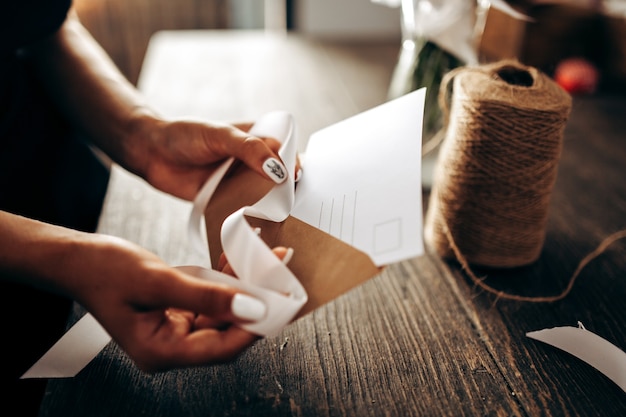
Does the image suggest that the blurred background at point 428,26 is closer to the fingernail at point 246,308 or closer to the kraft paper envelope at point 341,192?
the kraft paper envelope at point 341,192

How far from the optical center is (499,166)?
462 millimetres

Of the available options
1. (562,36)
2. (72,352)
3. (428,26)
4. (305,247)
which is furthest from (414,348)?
(562,36)

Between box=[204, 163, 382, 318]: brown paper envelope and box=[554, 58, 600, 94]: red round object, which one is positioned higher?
box=[204, 163, 382, 318]: brown paper envelope

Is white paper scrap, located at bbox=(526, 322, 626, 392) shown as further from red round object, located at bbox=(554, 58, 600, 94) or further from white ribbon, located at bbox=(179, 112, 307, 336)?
red round object, located at bbox=(554, 58, 600, 94)

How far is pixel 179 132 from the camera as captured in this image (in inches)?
21.0

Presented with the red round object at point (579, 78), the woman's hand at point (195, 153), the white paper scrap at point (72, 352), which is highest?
the woman's hand at point (195, 153)

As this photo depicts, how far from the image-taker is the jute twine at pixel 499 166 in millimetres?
440

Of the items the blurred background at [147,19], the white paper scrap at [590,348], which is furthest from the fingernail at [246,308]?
the blurred background at [147,19]

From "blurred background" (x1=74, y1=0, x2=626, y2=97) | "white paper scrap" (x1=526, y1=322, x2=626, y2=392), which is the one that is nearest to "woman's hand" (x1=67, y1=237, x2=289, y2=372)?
"white paper scrap" (x1=526, y1=322, x2=626, y2=392)

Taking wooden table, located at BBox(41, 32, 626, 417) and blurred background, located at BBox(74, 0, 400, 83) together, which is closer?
wooden table, located at BBox(41, 32, 626, 417)

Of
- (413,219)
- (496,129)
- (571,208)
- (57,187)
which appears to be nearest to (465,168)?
(496,129)

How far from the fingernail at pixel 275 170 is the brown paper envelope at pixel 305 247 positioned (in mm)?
14

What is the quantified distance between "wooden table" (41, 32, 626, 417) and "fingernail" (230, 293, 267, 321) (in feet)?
0.27

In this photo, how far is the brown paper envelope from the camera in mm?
346
